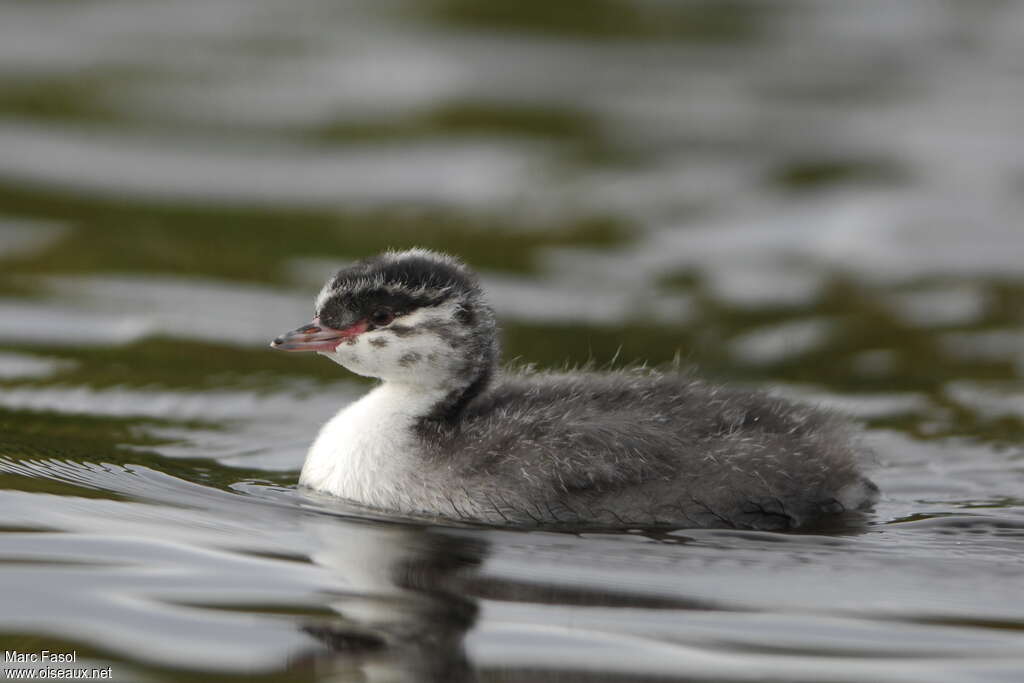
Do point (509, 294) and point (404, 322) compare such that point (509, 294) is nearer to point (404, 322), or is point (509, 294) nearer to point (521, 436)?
point (404, 322)

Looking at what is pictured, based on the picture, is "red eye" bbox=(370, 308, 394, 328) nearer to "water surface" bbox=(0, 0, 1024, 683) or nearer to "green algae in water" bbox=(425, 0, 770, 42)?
"water surface" bbox=(0, 0, 1024, 683)

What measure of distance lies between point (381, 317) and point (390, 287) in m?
0.18

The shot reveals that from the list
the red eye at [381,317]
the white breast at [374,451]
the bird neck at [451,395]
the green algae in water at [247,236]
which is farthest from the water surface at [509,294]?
the red eye at [381,317]

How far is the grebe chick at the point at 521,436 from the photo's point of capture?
8555mm

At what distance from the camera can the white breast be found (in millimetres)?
8852

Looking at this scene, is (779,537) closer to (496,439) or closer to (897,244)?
(496,439)

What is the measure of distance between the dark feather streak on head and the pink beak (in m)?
0.04

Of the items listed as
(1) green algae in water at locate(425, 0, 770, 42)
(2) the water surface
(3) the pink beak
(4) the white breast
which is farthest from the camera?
(1) green algae in water at locate(425, 0, 770, 42)

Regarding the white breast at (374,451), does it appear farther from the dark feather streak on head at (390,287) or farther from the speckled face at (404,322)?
the dark feather streak on head at (390,287)

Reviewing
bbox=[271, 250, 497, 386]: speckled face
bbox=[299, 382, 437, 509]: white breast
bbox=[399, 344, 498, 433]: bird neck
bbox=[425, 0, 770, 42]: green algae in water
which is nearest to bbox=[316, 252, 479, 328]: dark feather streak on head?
bbox=[271, 250, 497, 386]: speckled face

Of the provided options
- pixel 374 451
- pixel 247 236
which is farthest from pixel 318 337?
pixel 247 236

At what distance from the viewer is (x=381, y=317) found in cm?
903

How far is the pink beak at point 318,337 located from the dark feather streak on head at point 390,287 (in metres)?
0.04

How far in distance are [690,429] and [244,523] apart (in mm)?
2276
